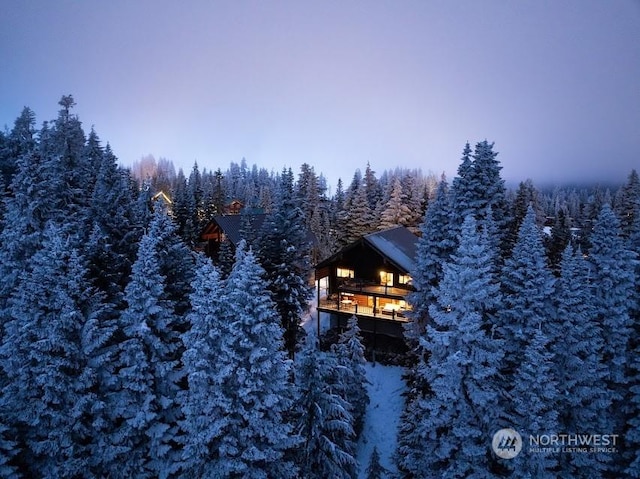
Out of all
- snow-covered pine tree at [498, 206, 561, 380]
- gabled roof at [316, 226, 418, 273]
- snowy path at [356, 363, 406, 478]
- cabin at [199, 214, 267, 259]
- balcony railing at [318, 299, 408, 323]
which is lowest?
snowy path at [356, 363, 406, 478]

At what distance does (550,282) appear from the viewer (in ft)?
63.9

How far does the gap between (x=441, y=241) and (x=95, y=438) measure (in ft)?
67.9

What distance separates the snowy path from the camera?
24.9 m

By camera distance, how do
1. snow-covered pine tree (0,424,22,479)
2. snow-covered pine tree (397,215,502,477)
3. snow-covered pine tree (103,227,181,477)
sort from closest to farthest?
snow-covered pine tree (0,424,22,479) → snow-covered pine tree (397,215,502,477) → snow-covered pine tree (103,227,181,477)

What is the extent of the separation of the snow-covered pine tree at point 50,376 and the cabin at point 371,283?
20.3m

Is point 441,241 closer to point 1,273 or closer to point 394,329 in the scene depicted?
Answer: point 394,329

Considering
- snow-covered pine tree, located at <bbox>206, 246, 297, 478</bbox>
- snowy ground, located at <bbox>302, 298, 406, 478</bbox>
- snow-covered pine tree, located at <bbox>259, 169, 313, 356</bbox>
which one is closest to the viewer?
snow-covered pine tree, located at <bbox>206, 246, 297, 478</bbox>

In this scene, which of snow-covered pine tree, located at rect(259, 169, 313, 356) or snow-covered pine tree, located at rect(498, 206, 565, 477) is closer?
snow-covered pine tree, located at rect(498, 206, 565, 477)

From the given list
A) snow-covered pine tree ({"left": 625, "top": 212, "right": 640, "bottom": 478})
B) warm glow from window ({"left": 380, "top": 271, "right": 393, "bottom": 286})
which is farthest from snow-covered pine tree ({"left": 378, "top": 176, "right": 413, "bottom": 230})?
snow-covered pine tree ({"left": 625, "top": 212, "right": 640, "bottom": 478})

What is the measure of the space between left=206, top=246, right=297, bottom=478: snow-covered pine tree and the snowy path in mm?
11161

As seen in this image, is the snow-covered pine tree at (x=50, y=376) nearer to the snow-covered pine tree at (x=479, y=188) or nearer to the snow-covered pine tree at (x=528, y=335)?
the snow-covered pine tree at (x=528, y=335)

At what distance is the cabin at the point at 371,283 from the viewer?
32.5 metres

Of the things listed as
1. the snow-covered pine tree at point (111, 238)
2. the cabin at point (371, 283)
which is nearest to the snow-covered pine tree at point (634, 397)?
the cabin at point (371, 283)

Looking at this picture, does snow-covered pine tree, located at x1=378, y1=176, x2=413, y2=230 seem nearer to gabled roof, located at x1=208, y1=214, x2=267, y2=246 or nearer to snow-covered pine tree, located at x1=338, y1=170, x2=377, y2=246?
snow-covered pine tree, located at x1=338, y1=170, x2=377, y2=246
